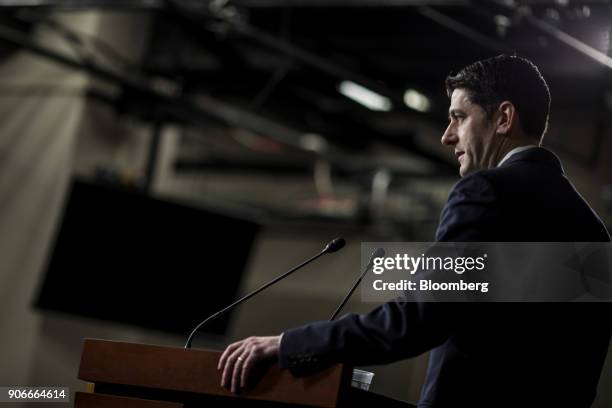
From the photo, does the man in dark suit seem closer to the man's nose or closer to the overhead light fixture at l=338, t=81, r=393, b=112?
the man's nose

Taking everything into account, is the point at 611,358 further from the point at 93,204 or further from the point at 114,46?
the point at 114,46

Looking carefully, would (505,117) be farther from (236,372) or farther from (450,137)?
(236,372)

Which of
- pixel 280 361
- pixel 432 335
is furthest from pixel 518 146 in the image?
pixel 280 361

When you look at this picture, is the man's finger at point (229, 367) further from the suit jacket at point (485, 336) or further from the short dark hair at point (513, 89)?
the short dark hair at point (513, 89)

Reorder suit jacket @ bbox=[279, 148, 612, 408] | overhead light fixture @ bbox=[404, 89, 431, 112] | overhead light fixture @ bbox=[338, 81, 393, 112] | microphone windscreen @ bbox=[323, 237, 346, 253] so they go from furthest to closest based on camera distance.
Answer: overhead light fixture @ bbox=[338, 81, 393, 112], overhead light fixture @ bbox=[404, 89, 431, 112], microphone windscreen @ bbox=[323, 237, 346, 253], suit jacket @ bbox=[279, 148, 612, 408]

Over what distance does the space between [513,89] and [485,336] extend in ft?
1.62

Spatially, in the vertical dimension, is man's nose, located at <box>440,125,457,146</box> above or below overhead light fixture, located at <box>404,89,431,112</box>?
below

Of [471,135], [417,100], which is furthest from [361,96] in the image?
[471,135]

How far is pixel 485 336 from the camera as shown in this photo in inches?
58.4

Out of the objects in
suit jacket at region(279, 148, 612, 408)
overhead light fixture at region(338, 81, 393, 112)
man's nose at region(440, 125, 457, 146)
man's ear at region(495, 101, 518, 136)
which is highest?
overhead light fixture at region(338, 81, 393, 112)

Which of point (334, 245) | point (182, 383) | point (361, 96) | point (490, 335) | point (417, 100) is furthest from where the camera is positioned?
point (417, 100)

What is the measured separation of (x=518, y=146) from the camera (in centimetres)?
166

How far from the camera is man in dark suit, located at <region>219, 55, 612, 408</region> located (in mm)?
1466

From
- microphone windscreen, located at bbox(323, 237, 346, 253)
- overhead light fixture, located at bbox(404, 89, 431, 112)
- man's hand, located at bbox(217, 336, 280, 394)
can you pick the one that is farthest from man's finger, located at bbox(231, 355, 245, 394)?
overhead light fixture, located at bbox(404, 89, 431, 112)
